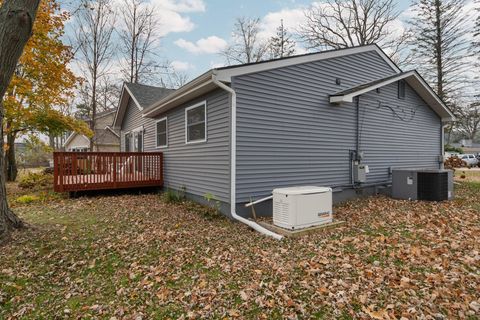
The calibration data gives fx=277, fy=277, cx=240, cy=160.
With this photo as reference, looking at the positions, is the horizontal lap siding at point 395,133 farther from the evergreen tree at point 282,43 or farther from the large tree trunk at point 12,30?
the evergreen tree at point 282,43

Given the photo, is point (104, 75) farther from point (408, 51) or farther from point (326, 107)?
point (408, 51)

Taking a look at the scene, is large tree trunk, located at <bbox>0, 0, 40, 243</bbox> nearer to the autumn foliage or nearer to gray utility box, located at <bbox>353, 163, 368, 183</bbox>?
the autumn foliage

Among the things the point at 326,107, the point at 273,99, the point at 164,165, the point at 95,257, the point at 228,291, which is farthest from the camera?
the point at 164,165

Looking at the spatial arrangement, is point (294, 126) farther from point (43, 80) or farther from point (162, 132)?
point (43, 80)

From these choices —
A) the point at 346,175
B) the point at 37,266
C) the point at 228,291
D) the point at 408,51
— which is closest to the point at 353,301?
the point at 228,291

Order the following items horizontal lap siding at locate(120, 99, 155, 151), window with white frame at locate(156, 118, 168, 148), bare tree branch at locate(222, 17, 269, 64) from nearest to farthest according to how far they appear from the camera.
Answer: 1. window with white frame at locate(156, 118, 168, 148)
2. horizontal lap siding at locate(120, 99, 155, 151)
3. bare tree branch at locate(222, 17, 269, 64)

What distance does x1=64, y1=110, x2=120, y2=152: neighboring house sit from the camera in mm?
24266

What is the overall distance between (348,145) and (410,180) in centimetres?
216

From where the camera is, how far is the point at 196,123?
7.96 meters

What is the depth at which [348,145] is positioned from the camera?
8570 millimetres

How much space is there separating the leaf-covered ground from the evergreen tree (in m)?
19.4

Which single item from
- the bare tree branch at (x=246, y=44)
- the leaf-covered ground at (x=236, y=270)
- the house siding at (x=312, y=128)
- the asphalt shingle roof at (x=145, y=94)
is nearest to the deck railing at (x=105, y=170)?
the leaf-covered ground at (x=236, y=270)

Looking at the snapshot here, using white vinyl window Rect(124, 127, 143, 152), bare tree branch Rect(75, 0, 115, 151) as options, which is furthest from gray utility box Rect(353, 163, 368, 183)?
bare tree branch Rect(75, 0, 115, 151)

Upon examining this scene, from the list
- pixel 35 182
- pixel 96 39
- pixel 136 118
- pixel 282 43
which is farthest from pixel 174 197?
pixel 282 43
